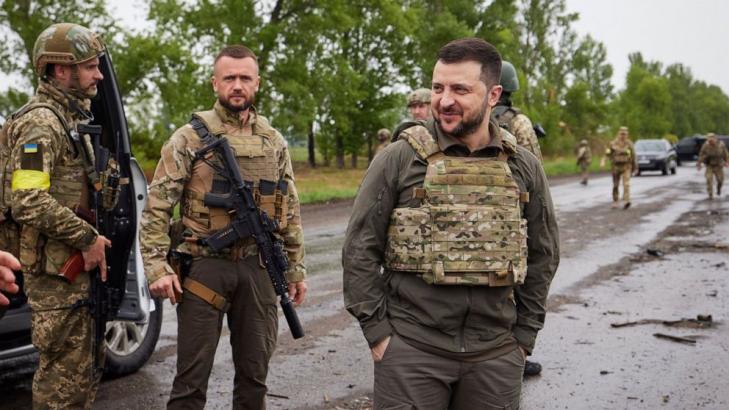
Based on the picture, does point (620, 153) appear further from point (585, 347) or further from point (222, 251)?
point (222, 251)

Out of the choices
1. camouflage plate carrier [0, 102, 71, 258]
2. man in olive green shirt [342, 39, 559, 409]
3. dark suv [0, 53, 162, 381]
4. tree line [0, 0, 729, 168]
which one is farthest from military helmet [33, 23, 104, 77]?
tree line [0, 0, 729, 168]

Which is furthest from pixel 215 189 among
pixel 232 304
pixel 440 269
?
pixel 440 269

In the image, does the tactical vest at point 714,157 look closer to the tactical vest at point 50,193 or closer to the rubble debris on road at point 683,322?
the rubble debris on road at point 683,322

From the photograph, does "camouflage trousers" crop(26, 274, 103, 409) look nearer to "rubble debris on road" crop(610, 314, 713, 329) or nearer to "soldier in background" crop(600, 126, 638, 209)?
"rubble debris on road" crop(610, 314, 713, 329)

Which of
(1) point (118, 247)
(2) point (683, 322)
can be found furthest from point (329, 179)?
(1) point (118, 247)

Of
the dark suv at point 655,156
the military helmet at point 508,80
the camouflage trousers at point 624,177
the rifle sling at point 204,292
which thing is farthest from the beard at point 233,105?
the dark suv at point 655,156

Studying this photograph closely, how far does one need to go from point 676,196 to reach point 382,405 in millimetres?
22237

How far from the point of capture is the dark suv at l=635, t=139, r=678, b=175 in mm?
35938

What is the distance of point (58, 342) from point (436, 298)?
1907mm

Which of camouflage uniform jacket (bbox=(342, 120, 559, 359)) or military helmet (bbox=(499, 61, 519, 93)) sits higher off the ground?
military helmet (bbox=(499, 61, 519, 93))

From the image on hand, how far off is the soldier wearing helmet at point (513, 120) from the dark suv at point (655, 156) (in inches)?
1292

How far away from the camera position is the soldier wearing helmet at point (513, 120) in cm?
498

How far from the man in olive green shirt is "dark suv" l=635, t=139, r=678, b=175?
116 feet

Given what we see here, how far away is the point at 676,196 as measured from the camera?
2284cm
